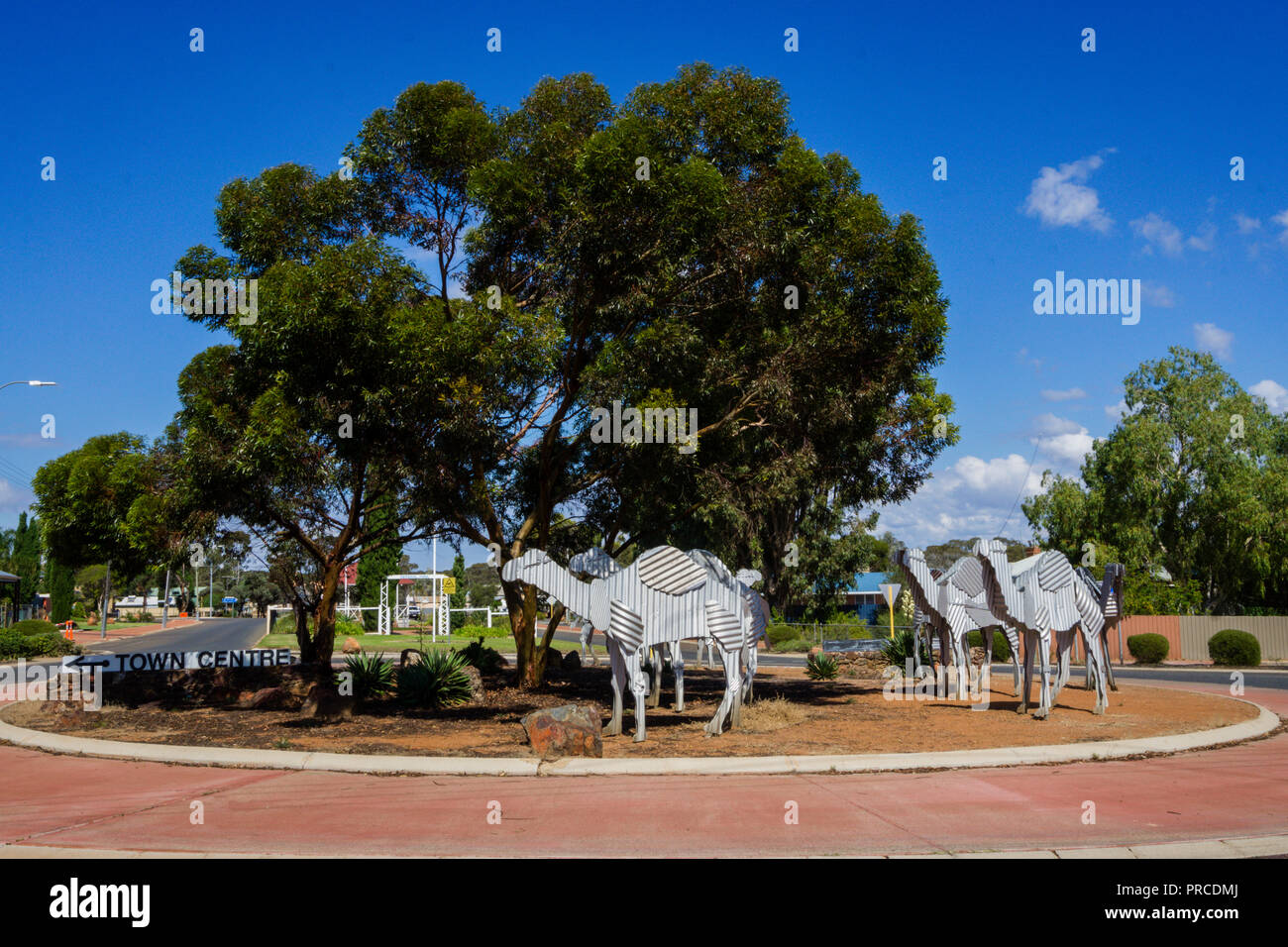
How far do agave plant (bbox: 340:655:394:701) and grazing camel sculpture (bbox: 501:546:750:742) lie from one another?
7321 millimetres

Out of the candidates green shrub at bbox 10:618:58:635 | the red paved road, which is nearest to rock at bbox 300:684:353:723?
the red paved road

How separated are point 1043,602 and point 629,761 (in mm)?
8554

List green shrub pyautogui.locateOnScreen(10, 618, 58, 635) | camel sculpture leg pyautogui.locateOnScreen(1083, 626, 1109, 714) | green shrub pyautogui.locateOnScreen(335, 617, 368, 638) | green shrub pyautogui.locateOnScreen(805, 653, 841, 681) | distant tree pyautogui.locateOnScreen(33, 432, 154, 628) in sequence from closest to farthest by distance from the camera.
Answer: camel sculpture leg pyautogui.locateOnScreen(1083, 626, 1109, 714), distant tree pyautogui.locateOnScreen(33, 432, 154, 628), green shrub pyautogui.locateOnScreen(805, 653, 841, 681), green shrub pyautogui.locateOnScreen(10, 618, 58, 635), green shrub pyautogui.locateOnScreen(335, 617, 368, 638)

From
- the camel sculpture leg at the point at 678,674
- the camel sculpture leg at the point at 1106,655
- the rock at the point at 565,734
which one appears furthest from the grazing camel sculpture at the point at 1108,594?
the rock at the point at 565,734

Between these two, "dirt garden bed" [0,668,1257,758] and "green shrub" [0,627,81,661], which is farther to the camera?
"green shrub" [0,627,81,661]

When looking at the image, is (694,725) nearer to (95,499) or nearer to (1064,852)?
(1064,852)

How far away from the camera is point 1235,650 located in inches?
1350

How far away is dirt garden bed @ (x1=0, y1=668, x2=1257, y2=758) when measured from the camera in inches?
563

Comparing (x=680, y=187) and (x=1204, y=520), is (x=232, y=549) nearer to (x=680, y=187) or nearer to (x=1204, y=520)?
(x=680, y=187)

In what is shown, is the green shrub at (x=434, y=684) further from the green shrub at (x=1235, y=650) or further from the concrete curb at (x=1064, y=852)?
the green shrub at (x=1235, y=650)

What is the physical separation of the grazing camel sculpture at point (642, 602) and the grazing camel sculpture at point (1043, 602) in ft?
16.9

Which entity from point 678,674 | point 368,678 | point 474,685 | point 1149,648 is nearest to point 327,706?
point 368,678

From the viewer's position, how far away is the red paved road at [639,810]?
8312mm

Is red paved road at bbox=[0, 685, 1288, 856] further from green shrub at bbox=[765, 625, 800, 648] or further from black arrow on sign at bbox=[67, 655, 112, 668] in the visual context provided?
green shrub at bbox=[765, 625, 800, 648]
